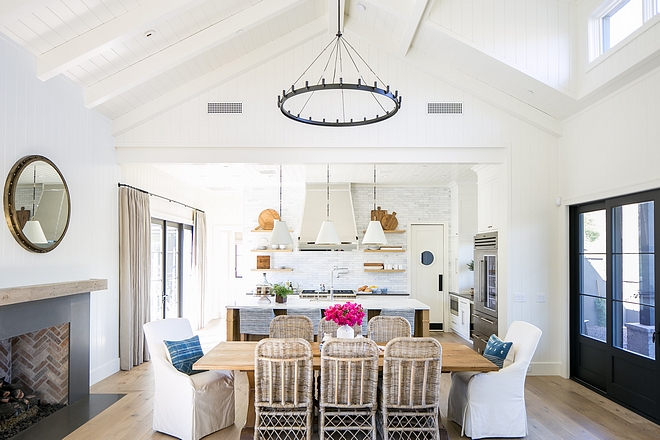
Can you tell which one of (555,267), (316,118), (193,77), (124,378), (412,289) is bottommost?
(124,378)

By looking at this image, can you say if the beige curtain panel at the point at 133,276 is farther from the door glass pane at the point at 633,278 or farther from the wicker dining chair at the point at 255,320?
the door glass pane at the point at 633,278

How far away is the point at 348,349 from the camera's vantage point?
11.6ft

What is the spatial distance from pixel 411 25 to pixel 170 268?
573cm

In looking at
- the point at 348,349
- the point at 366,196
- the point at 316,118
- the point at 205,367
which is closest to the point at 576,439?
the point at 348,349

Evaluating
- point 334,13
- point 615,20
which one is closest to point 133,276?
point 334,13

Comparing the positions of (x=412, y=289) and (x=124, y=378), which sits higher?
(x=412, y=289)

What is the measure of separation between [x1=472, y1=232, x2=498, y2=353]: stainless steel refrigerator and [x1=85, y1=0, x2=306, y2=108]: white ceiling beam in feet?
12.9

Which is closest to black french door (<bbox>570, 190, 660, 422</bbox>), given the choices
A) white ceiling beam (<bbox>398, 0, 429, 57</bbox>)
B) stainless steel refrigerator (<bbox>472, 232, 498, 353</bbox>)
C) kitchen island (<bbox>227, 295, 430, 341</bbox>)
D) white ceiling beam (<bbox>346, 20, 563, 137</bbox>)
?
stainless steel refrigerator (<bbox>472, 232, 498, 353</bbox>)

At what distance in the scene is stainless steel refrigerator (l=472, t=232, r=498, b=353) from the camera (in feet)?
21.0

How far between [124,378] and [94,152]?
2.66 metres

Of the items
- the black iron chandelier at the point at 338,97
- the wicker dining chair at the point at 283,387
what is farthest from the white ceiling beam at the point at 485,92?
the wicker dining chair at the point at 283,387

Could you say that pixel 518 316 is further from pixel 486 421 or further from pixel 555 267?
pixel 486 421

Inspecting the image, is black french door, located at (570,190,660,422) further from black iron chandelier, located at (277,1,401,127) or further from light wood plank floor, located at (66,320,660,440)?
black iron chandelier, located at (277,1,401,127)

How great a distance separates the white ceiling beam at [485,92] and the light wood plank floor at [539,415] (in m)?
3.05
